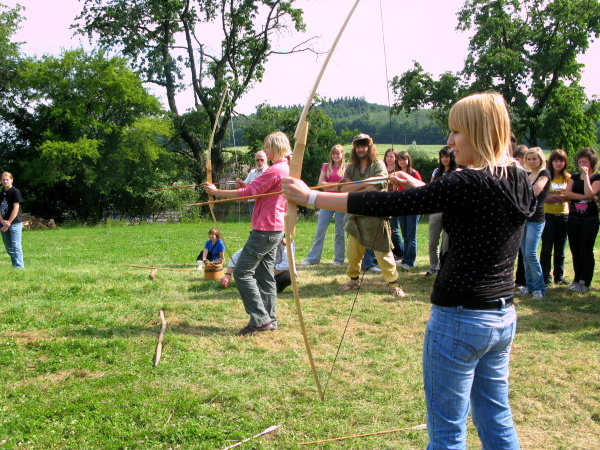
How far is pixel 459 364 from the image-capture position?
1901 millimetres

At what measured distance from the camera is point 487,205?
1857 millimetres

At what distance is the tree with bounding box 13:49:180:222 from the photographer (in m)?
23.0

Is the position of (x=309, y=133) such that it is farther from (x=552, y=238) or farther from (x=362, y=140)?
(x=362, y=140)

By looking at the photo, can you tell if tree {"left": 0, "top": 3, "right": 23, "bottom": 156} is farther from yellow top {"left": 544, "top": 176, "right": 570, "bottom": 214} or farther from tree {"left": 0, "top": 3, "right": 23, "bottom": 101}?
yellow top {"left": 544, "top": 176, "right": 570, "bottom": 214}

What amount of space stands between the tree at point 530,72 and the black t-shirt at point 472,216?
24153mm

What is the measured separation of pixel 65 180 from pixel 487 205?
2533 cm

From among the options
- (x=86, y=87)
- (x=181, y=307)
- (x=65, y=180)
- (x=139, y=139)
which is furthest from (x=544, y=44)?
(x=181, y=307)

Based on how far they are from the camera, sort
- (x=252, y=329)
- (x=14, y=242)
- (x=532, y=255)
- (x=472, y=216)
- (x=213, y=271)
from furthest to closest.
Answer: (x=14, y=242) < (x=213, y=271) < (x=532, y=255) < (x=252, y=329) < (x=472, y=216)

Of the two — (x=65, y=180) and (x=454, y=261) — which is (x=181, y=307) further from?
(x=65, y=180)

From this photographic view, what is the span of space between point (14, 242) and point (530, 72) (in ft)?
78.7

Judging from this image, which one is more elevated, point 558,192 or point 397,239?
point 558,192

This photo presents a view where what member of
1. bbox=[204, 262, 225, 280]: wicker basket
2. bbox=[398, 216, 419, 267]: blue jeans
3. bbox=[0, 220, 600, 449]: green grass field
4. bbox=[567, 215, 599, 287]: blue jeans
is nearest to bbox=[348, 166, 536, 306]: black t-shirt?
bbox=[0, 220, 600, 449]: green grass field

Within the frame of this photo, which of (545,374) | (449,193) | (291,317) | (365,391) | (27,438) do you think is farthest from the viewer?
(291,317)

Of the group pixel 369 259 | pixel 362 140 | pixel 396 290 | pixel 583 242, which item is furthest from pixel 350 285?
pixel 583 242
